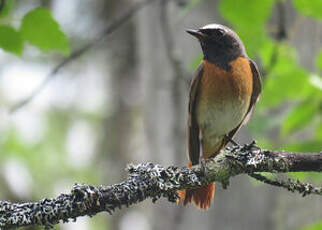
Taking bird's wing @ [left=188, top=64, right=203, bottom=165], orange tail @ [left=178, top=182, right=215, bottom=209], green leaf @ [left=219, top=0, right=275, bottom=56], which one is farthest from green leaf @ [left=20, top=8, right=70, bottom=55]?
bird's wing @ [left=188, top=64, right=203, bottom=165]

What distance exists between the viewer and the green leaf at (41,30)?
2.59m

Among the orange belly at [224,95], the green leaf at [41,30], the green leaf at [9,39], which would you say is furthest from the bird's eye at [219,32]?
the green leaf at [9,39]

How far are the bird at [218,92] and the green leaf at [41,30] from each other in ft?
4.53

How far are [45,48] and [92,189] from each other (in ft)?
3.01

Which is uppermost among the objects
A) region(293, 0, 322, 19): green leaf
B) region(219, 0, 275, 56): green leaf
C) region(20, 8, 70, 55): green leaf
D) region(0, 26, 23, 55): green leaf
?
region(293, 0, 322, 19): green leaf

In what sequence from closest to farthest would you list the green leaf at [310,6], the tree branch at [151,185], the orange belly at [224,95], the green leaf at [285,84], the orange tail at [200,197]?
the tree branch at [151,185] → the green leaf at [310,6] → the green leaf at [285,84] → the orange tail at [200,197] → the orange belly at [224,95]

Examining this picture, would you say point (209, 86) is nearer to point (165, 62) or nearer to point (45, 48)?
point (165, 62)

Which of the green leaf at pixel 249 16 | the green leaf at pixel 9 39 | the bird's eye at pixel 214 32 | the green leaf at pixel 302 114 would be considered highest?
the bird's eye at pixel 214 32

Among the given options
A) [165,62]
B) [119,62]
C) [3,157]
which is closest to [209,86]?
[165,62]

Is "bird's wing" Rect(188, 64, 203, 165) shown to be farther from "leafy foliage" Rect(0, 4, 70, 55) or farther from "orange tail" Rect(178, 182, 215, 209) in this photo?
"leafy foliage" Rect(0, 4, 70, 55)

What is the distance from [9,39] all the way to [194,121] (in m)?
1.93

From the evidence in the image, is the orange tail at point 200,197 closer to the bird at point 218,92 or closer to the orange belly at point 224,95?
the bird at point 218,92

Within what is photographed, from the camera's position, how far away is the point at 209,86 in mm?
3998

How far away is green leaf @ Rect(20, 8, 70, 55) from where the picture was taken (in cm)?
259
